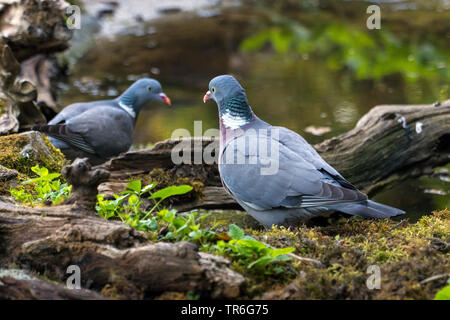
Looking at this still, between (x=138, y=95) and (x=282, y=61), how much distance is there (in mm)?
4393

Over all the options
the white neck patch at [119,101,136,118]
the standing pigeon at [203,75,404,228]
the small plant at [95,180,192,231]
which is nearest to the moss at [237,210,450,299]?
the standing pigeon at [203,75,404,228]

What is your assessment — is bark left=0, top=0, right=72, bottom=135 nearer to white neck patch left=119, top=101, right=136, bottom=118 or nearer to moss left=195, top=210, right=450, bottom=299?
white neck patch left=119, top=101, right=136, bottom=118

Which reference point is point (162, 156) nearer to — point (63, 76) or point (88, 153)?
point (88, 153)

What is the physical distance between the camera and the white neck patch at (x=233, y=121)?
14.2 feet

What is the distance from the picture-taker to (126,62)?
33.1 feet

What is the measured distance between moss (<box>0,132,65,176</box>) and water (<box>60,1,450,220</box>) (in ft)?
8.92

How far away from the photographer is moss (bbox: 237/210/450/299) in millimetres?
2627

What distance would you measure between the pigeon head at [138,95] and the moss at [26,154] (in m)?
1.94

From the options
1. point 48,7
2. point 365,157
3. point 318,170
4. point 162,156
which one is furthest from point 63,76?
point 318,170

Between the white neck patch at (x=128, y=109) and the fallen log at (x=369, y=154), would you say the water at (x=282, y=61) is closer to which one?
the fallen log at (x=369, y=154)

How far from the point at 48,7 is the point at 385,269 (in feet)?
14.4

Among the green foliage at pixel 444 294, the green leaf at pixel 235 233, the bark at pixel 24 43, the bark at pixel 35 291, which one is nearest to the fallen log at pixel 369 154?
the bark at pixel 24 43
